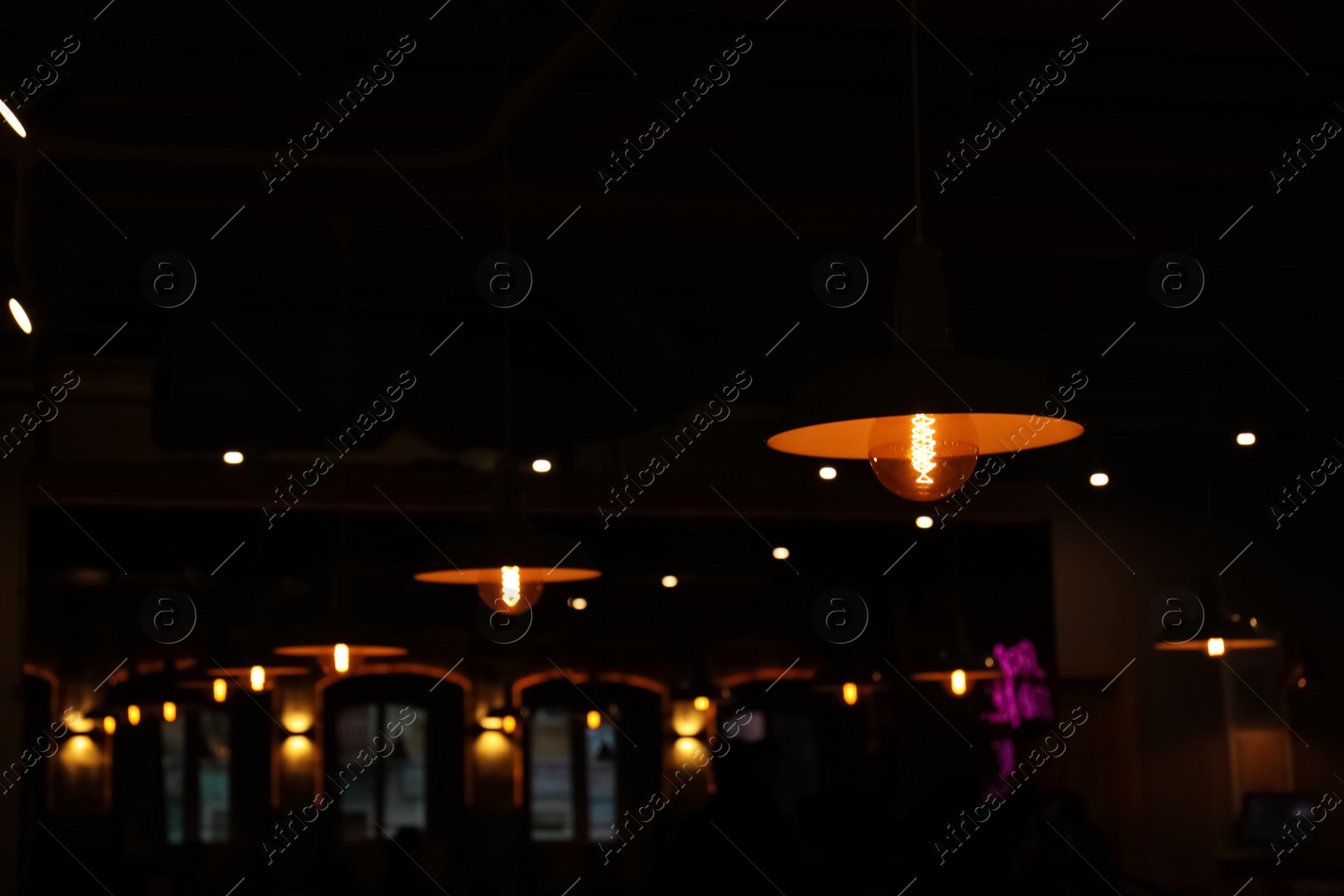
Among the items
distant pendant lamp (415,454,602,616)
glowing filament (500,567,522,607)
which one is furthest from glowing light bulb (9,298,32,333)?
glowing filament (500,567,522,607)

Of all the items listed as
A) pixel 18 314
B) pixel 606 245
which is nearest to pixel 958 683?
pixel 606 245

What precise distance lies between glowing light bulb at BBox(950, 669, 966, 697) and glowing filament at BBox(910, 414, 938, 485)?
5.94m

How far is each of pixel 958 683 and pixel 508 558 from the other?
4.88m

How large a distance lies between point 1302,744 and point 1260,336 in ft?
11.5

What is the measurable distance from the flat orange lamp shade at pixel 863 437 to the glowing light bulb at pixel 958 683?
5.70m

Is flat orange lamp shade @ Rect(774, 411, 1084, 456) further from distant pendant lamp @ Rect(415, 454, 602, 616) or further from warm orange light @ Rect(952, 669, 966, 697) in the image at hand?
warm orange light @ Rect(952, 669, 966, 697)

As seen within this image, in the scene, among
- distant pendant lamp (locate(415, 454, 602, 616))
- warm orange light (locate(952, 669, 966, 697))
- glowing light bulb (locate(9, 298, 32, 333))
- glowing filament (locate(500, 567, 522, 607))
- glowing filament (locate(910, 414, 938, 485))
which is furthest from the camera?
warm orange light (locate(952, 669, 966, 697))

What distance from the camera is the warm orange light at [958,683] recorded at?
7.64 m

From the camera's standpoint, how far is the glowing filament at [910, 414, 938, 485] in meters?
1.92

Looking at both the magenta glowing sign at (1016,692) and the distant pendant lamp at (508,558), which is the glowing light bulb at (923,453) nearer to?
the distant pendant lamp at (508,558)

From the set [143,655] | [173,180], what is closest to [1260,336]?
[173,180]

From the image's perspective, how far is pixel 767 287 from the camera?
548 cm

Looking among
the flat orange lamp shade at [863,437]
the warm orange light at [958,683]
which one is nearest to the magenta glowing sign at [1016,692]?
the warm orange light at [958,683]

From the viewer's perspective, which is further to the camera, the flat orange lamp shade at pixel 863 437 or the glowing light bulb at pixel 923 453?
the flat orange lamp shade at pixel 863 437
